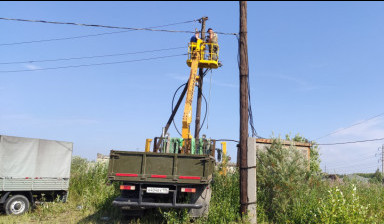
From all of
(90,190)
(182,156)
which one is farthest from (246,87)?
(90,190)

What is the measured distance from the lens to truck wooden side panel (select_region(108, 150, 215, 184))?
803 centimetres

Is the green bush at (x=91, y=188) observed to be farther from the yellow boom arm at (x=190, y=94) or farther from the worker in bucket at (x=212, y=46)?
the worker in bucket at (x=212, y=46)

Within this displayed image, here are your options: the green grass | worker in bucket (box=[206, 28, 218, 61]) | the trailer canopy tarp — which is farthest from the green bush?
worker in bucket (box=[206, 28, 218, 61])

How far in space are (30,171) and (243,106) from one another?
26.2ft

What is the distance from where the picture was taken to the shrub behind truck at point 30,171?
10094 mm

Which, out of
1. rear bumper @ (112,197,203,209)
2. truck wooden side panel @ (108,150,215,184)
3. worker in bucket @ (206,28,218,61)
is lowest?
rear bumper @ (112,197,203,209)

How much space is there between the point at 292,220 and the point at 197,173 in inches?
111

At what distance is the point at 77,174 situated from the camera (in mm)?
13656

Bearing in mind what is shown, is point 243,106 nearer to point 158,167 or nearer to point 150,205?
point 158,167

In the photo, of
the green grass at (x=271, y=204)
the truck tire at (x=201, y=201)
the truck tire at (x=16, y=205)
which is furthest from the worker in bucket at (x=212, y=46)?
the truck tire at (x=16, y=205)

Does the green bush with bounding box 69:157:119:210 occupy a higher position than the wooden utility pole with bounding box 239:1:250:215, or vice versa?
the wooden utility pole with bounding box 239:1:250:215

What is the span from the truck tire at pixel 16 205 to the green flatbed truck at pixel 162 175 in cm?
444

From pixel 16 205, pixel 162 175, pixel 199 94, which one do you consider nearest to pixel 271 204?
pixel 162 175

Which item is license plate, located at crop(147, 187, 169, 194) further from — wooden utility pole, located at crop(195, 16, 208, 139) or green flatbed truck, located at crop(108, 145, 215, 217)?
wooden utility pole, located at crop(195, 16, 208, 139)
